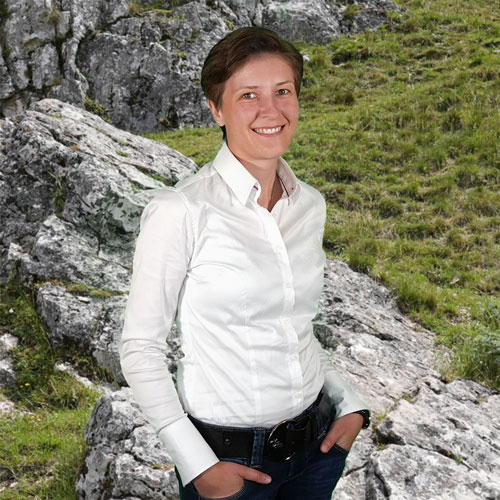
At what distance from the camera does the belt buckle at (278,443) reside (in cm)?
217

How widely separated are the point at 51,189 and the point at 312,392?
570cm

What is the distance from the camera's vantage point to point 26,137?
743 centimetres

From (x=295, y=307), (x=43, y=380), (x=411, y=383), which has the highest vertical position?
(x=295, y=307)

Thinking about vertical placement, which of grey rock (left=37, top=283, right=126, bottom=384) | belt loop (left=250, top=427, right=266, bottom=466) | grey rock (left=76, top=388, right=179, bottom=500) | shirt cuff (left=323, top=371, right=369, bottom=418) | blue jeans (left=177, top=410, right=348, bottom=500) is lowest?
grey rock (left=37, top=283, right=126, bottom=384)

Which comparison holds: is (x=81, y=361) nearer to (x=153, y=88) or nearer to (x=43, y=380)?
(x=43, y=380)

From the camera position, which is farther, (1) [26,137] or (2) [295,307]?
(1) [26,137]

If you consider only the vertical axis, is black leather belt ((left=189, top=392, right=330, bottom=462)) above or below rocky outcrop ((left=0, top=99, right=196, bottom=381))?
above

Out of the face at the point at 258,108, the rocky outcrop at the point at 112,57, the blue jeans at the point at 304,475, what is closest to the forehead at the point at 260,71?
Answer: the face at the point at 258,108

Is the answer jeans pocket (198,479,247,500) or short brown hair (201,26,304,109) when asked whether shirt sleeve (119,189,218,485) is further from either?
short brown hair (201,26,304,109)

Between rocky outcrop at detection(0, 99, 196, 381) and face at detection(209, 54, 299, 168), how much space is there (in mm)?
3872

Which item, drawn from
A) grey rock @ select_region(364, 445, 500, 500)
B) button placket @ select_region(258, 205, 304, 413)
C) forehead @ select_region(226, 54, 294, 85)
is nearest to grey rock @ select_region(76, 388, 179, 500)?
grey rock @ select_region(364, 445, 500, 500)

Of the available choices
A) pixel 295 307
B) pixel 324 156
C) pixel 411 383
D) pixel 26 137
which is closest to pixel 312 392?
pixel 295 307

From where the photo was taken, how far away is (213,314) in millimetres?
2135

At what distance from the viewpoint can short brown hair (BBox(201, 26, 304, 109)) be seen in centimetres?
227
